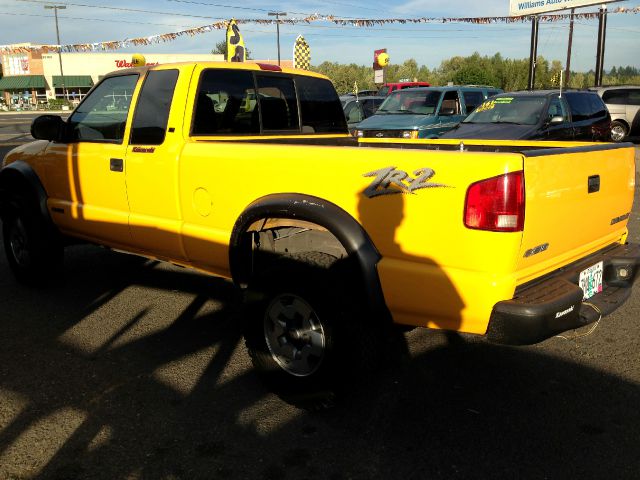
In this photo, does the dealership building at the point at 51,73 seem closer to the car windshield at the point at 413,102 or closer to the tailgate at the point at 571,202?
the car windshield at the point at 413,102

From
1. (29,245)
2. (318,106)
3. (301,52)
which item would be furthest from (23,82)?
(318,106)

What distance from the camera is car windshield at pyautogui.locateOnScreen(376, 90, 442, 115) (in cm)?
1299

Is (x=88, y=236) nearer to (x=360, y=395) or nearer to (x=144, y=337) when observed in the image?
(x=144, y=337)

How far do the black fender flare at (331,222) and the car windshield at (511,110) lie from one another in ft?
26.4

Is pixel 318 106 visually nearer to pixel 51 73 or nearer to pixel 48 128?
pixel 48 128

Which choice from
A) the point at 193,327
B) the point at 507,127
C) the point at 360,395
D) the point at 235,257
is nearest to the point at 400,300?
the point at 360,395

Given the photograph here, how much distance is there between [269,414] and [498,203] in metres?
1.63

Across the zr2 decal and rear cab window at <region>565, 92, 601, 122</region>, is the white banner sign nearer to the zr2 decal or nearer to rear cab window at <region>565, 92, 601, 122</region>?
rear cab window at <region>565, 92, 601, 122</region>

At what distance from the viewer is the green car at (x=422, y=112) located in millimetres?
12289

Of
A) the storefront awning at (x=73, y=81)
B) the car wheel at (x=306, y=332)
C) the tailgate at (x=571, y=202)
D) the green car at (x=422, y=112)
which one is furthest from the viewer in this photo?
the storefront awning at (x=73, y=81)

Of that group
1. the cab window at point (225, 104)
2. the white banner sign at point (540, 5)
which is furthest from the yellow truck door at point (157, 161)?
the white banner sign at point (540, 5)

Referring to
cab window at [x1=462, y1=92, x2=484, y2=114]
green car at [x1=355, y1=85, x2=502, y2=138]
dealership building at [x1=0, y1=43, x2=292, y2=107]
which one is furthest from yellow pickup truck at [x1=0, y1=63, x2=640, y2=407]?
dealership building at [x1=0, y1=43, x2=292, y2=107]

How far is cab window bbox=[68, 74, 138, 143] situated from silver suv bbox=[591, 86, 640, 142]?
1729cm

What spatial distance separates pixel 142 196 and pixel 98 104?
3.43ft
